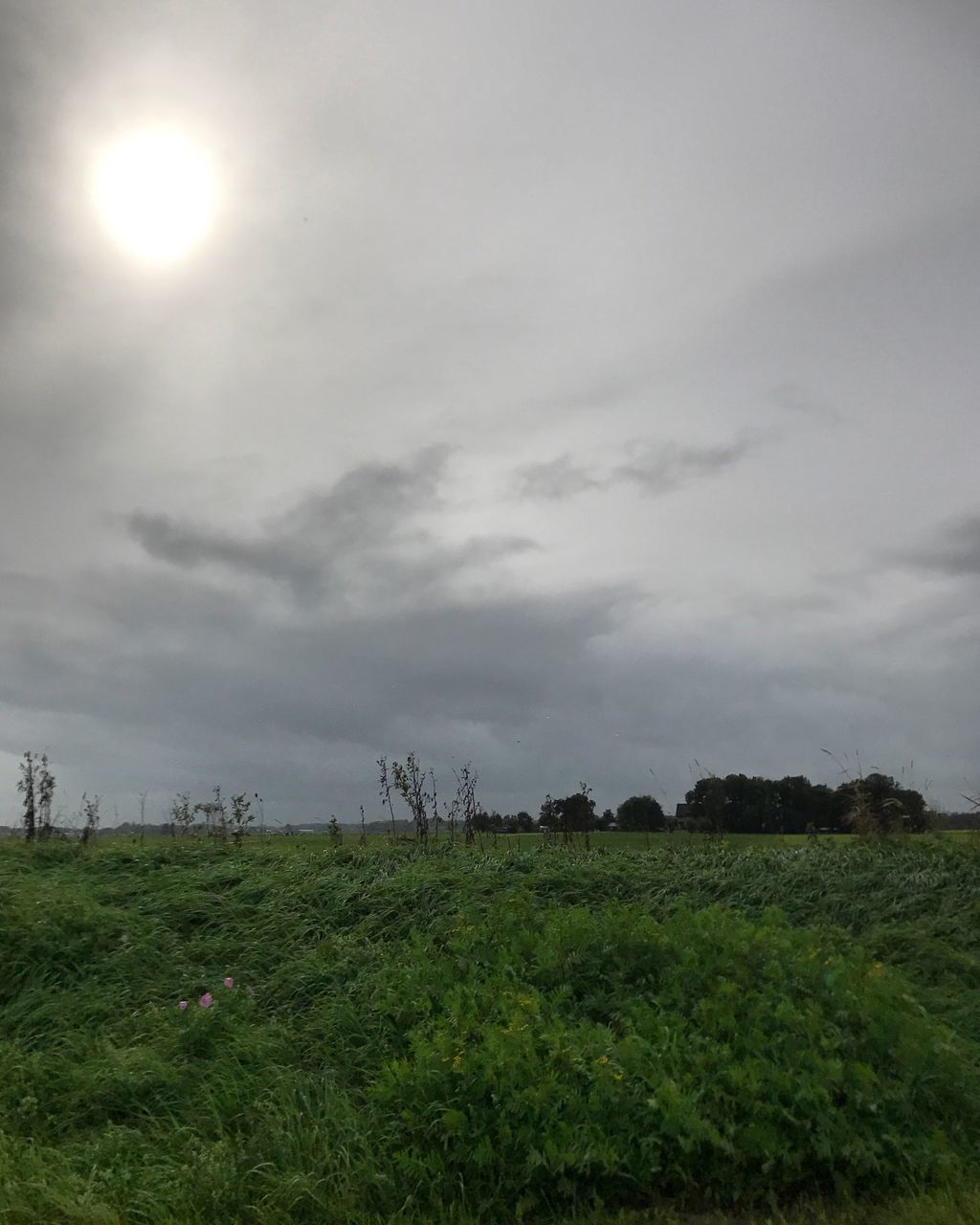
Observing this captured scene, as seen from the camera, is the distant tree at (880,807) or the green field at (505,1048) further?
the distant tree at (880,807)

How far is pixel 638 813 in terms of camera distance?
15219 millimetres

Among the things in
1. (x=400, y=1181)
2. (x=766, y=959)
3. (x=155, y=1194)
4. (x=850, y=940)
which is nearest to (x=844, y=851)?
(x=850, y=940)

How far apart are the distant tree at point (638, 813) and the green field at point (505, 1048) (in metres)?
5.04

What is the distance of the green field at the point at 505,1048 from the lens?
5203mm

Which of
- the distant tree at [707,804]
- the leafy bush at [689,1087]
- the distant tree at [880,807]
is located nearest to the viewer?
the leafy bush at [689,1087]

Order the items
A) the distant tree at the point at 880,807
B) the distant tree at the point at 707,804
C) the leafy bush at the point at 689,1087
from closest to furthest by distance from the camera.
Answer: the leafy bush at the point at 689,1087
the distant tree at the point at 880,807
the distant tree at the point at 707,804

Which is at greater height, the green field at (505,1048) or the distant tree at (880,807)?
the distant tree at (880,807)

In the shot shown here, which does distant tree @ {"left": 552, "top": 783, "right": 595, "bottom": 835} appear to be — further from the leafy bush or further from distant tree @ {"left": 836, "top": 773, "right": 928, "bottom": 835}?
the leafy bush

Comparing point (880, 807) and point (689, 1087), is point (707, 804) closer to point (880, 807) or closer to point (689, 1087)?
point (880, 807)

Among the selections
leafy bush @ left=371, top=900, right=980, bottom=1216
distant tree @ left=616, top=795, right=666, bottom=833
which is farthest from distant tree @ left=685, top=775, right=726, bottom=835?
leafy bush @ left=371, top=900, right=980, bottom=1216

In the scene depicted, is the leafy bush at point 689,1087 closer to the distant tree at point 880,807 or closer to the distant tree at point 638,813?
the distant tree at point 880,807

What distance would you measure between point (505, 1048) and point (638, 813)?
988 centimetres

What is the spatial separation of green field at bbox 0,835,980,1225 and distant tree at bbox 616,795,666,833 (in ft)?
16.5

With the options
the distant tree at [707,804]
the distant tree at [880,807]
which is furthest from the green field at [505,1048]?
the distant tree at [707,804]
